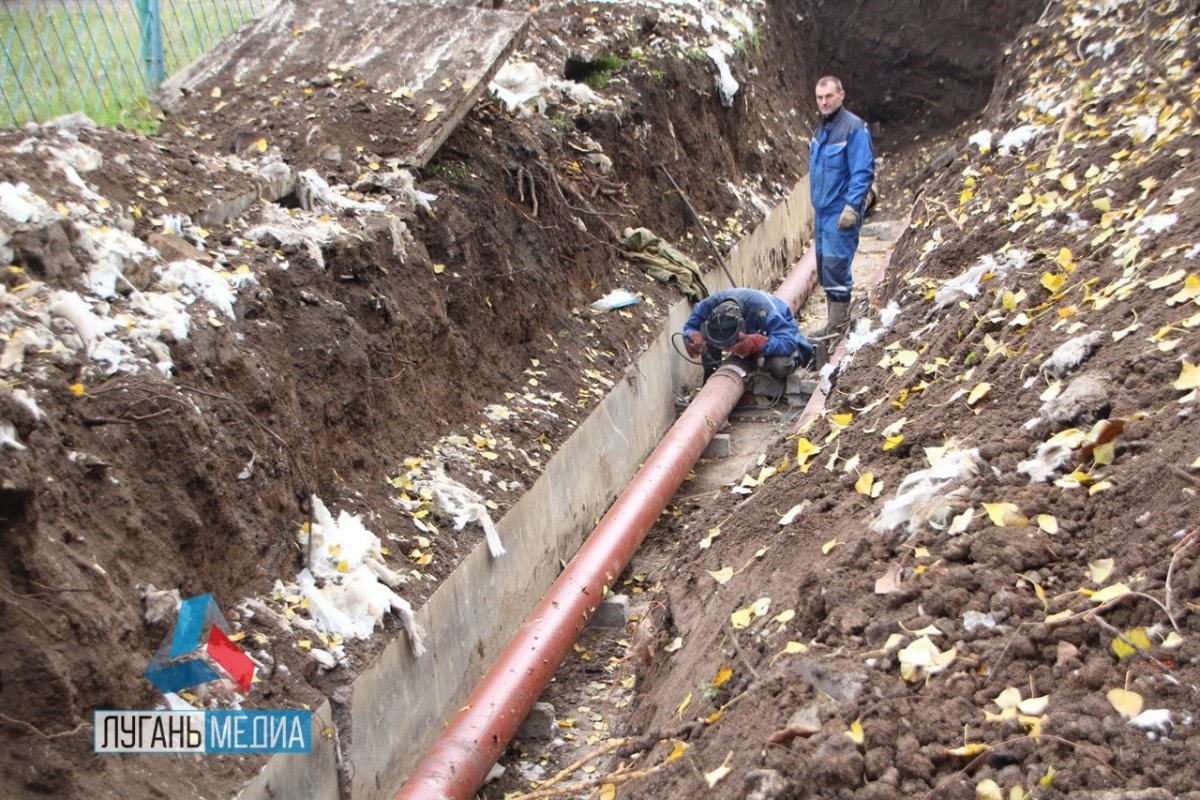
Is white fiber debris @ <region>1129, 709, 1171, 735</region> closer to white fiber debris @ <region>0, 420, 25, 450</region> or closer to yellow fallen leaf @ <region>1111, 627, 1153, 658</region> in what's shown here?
yellow fallen leaf @ <region>1111, 627, 1153, 658</region>

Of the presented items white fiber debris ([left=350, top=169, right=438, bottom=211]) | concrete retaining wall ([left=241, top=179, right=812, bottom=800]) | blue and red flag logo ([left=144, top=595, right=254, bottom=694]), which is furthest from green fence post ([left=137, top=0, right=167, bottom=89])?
blue and red flag logo ([left=144, top=595, right=254, bottom=694])

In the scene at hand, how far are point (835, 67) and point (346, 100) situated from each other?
10921mm

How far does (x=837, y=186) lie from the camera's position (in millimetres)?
9898

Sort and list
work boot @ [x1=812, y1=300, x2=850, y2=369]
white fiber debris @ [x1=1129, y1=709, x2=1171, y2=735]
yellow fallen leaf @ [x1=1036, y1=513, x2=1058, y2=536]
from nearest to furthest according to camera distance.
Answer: white fiber debris @ [x1=1129, y1=709, x2=1171, y2=735]
yellow fallen leaf @ [x1=1036, y1=513, x2=1058, y2=536]
work boot @ [x1=812, y1=300, x2=850, y2=369]

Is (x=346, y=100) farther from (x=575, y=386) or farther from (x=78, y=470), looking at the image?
(x=78, y=470)

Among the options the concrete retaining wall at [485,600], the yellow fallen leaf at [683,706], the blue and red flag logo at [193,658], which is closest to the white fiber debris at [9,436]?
the blue and red flag logo at [193,658]

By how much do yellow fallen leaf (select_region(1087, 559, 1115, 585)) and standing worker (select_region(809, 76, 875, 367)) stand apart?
21.2 feet

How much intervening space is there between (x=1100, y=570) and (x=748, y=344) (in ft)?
20.4

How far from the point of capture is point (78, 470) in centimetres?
477

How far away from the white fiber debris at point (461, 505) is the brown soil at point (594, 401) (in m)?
0.15

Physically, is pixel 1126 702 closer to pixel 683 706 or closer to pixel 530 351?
pixel 683 706

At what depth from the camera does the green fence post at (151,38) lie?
881 cm

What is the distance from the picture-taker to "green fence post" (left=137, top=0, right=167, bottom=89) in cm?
881

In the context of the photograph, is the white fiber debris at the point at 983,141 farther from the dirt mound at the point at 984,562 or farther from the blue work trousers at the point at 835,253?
the dirt mound at the point at 984,562
